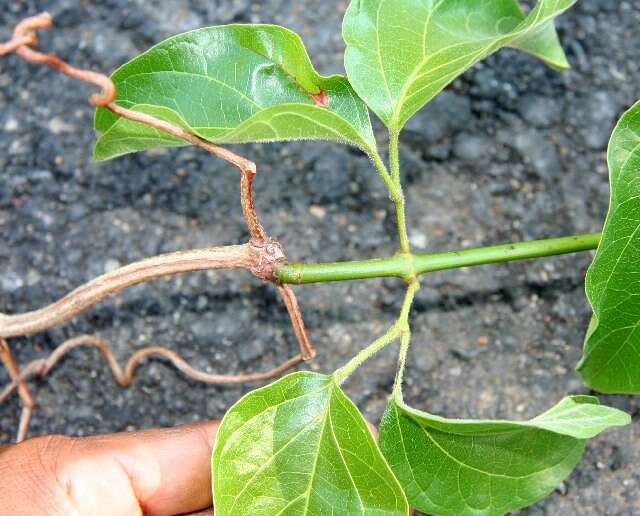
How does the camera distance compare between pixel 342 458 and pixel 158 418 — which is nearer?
pixel 342 458

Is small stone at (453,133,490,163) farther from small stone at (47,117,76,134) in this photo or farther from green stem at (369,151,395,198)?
small stone at (47,117,76,134)

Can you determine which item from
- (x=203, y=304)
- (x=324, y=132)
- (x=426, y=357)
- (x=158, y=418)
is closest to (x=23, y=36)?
(x=324, y=132)

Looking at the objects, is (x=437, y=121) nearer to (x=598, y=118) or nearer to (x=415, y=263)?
(x=598, y=118)

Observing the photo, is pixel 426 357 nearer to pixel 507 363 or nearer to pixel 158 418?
pixel 507 363

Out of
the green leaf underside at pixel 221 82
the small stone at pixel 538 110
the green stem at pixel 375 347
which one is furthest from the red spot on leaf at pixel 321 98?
the small stone at pixel 538 110

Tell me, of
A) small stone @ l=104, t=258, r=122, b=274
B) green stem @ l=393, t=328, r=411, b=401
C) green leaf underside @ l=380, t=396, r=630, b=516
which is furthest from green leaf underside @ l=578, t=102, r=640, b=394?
small stone @ l=104, t=258, r=122, b=274

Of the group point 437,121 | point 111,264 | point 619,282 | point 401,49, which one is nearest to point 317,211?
point 437,121
